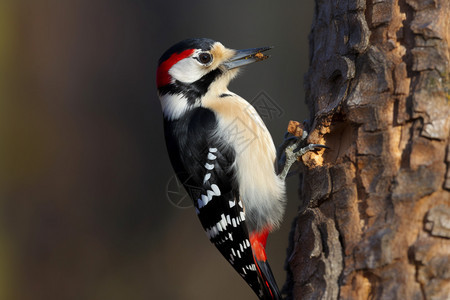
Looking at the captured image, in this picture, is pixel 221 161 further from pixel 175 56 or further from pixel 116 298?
pixel 116 298

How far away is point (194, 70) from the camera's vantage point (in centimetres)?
341

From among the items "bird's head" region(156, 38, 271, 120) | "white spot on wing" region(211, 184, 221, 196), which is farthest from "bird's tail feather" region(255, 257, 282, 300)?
"bird's head" region(156, 38, 271, 120)

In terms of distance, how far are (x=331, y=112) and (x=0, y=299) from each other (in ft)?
15.0

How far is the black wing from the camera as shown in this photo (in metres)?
3.12

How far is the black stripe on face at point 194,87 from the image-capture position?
340 cm

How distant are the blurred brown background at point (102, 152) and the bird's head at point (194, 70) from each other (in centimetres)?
198

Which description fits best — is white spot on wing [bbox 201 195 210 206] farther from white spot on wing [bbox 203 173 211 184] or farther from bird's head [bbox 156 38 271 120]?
bird's head [bbox 156 38 271 120]

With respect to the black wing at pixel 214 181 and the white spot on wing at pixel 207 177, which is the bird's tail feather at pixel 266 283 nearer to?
the black wing at pixel 214 181

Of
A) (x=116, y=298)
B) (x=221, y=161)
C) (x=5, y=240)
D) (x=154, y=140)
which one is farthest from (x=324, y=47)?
(x=5, y=240)

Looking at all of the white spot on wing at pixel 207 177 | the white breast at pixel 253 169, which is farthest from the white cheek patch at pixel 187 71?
the white spot on wing at pixel 207 177

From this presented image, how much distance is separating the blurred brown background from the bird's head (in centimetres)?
198

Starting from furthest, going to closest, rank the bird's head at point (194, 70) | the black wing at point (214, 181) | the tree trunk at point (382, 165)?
the bird's head at point (194, 70)
the black wing at point (214, 181)
the tree trunk at point (382, 165)

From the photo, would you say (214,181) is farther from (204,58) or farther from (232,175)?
(204,58)

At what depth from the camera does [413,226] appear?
2178 mm
